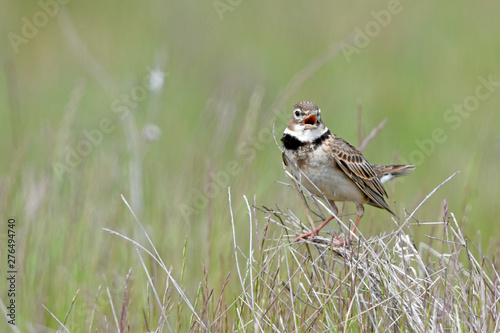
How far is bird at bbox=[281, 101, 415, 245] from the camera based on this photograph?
564 cm

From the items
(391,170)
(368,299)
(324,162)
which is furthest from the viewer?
(391,170)

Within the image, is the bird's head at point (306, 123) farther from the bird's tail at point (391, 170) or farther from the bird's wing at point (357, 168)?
the bird's tail at point (391, 170)

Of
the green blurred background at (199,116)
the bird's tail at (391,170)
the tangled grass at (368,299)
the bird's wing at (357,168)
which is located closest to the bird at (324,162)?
the bird's wing at (357,168)

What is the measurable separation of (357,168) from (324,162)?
0.25 meters

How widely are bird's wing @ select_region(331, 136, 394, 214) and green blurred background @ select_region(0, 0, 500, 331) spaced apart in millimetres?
160

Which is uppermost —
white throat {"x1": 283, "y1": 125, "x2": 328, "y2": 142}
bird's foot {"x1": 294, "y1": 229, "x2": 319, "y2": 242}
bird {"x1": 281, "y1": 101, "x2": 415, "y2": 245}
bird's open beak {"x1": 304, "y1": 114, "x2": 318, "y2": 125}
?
bird's open beak {"x1": 304, "y1": 114, "x2": 318, "y2": 125}

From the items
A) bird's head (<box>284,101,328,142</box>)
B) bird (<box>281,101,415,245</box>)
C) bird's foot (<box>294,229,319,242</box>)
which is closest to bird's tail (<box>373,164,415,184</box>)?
bird (<box>281,101,415,245</box>)

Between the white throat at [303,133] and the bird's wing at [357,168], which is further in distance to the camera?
the bird's wing at [357,168]

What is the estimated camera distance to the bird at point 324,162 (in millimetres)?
5641

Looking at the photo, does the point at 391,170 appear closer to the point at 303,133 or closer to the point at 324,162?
the point at 324,162

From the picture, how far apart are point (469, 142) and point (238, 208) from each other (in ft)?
11.8

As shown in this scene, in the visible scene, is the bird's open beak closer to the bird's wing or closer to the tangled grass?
the bird's wing

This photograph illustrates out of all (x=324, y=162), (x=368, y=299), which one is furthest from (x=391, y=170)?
(x=368, y=299)

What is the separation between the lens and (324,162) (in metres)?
5.84
